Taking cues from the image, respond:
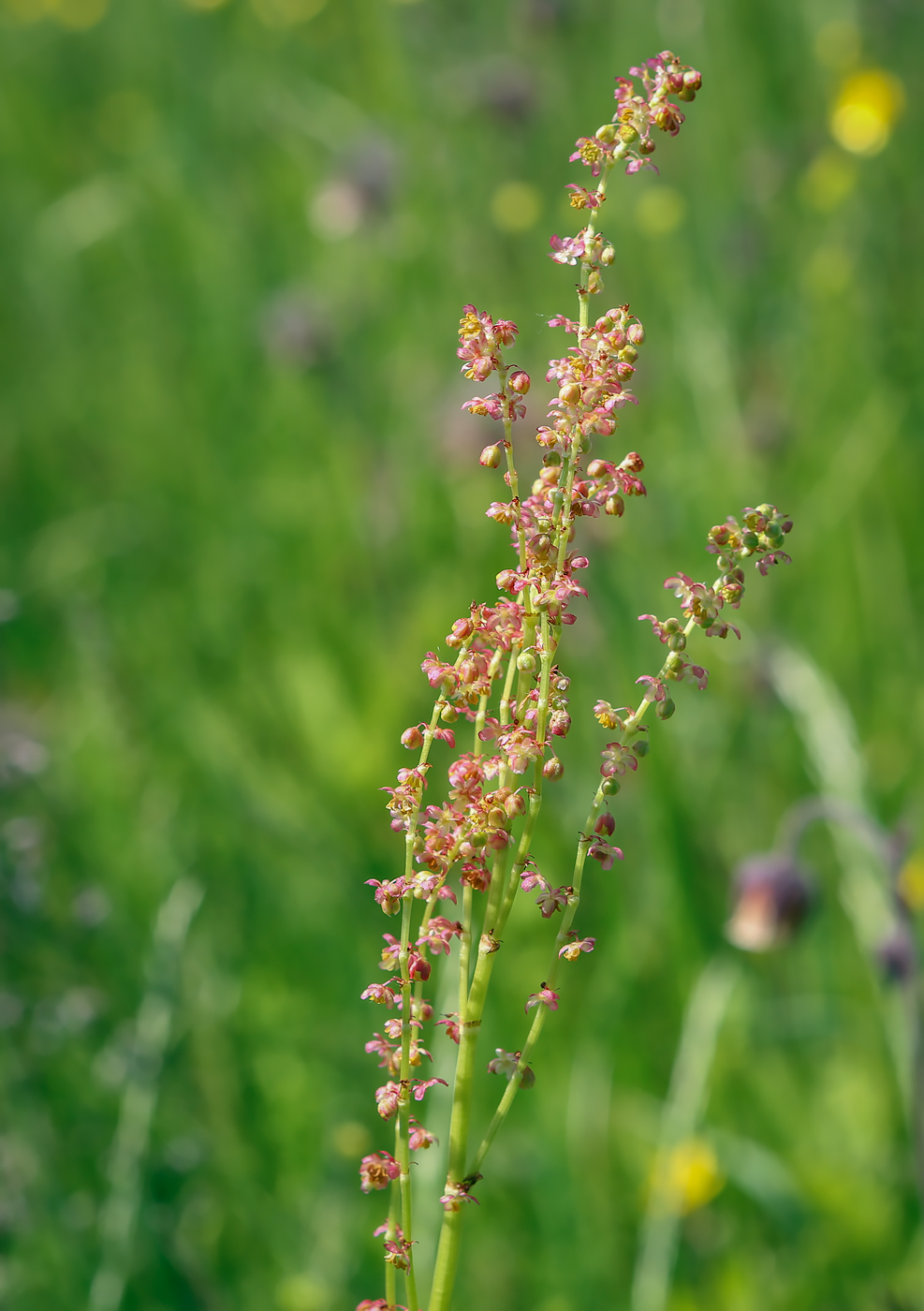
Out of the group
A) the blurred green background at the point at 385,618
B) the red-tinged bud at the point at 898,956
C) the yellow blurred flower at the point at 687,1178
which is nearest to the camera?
the red-tinged bud at the point at 898,956

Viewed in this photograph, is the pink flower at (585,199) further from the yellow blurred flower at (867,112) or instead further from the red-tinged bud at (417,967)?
the yellow blurred flower at (867,112)

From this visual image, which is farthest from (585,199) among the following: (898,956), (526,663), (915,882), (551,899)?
(915,882)

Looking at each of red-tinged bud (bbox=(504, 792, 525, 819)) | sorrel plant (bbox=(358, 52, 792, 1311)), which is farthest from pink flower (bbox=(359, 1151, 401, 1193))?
red-tinged bud (bbox=(504, 792, 525, 819))

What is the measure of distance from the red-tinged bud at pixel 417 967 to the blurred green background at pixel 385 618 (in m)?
0.92

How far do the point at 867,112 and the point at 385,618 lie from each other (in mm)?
2048

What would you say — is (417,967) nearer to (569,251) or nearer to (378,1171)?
(378,1171)

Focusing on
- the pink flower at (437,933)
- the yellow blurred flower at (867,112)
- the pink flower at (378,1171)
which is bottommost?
the pink flower at (378,1171)

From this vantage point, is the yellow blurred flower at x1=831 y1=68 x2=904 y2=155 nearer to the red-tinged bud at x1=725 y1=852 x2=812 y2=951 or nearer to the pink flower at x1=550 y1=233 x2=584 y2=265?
the red-tinged bud at x1=725 y1=852 x2=812 y2=951

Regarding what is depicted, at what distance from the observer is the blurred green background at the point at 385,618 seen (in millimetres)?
2064

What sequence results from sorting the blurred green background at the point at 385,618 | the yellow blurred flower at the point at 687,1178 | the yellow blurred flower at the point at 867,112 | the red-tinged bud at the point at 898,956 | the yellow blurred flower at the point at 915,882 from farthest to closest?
the yellow blurred flower at the point at 867,112 < the yellow blurred flower at the point at 915,882 < the blurred green background at the point at 385,618 < the yellow blurred flower at the point at 687,1178 < the red-tinged bud at the point at 898,956

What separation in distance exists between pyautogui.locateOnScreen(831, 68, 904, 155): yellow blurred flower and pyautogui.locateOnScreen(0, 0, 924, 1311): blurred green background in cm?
2

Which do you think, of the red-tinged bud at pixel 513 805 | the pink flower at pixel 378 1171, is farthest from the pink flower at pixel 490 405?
the pink flower at pixel 378 1171

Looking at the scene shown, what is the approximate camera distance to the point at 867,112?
12.0 ft

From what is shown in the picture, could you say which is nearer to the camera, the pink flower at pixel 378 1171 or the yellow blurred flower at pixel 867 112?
the pink flower at pixel 378 1171
